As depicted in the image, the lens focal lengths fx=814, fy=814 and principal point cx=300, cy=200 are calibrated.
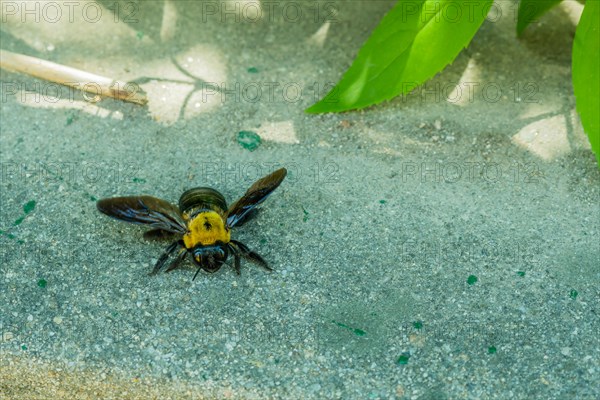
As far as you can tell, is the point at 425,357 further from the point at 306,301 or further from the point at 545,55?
the point at 545,55

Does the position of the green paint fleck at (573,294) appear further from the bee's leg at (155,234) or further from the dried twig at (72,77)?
the dried twig at (72,77)

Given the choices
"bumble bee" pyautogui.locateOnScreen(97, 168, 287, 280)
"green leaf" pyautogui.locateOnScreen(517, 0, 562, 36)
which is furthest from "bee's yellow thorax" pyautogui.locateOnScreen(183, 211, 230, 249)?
"green leaf" pyautogui.locateOnScreen(517, 0, 562, 36)

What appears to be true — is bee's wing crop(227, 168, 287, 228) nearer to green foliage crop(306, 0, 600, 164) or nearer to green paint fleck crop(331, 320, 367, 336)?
green paint fleck crop(331, 320, 367, 336)

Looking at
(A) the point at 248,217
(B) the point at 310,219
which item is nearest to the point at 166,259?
(A) the point at 248,217

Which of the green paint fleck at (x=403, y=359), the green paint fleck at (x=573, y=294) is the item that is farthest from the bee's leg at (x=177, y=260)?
the green paint fleck at (x=573, y=294)

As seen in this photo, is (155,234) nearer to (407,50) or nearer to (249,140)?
(249,140)

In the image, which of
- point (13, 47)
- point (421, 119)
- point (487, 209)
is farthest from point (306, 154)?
point (13, 47)
